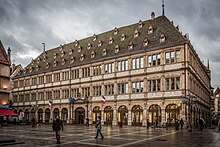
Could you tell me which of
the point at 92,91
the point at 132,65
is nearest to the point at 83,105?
the point at 92,91

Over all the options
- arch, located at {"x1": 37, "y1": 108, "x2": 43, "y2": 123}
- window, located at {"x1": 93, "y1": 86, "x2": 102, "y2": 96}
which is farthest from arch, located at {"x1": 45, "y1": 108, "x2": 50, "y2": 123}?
window, located at {"x1": 93, "y1": 86, "x2": 102, "y2": 96}

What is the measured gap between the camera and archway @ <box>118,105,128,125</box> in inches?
2056

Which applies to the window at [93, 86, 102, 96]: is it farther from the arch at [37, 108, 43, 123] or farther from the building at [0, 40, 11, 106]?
the arch at [37, 108, 43, 123]

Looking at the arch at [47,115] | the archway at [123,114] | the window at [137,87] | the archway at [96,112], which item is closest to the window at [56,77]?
the arch at [47,115]

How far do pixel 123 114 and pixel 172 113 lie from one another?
10.7 meters

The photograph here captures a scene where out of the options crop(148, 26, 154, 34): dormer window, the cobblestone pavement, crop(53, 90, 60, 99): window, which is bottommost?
the cobblestone pavement

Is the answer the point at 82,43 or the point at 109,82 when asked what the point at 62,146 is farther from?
the point at 82,43

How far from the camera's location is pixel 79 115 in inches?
2437

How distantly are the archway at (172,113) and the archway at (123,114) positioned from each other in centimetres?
889

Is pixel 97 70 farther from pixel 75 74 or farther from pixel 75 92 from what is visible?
pixel 75 92

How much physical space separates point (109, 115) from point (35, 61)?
118 ft

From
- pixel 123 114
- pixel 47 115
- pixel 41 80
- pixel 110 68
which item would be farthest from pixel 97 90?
pixel 41 80

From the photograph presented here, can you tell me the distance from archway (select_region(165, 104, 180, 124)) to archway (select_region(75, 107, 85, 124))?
2133 cm

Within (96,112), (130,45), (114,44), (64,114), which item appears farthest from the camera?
(64,114)
